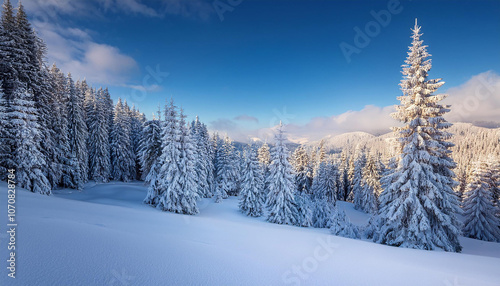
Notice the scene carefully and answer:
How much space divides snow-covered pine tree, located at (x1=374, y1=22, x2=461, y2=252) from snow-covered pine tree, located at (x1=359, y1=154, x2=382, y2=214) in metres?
30.6

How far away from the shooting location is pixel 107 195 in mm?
25625

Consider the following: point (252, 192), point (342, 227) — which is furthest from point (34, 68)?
point (342, 227)

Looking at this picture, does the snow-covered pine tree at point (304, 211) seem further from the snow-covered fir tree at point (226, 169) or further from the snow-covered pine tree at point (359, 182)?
the snow-covered pine tree at point (359, 182)

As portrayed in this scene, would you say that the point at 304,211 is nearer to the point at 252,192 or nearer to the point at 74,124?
the point at 252,192

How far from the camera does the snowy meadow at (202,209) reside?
404 cm

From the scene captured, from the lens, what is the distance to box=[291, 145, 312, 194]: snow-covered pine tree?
51619 mm

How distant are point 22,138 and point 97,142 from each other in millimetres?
22206

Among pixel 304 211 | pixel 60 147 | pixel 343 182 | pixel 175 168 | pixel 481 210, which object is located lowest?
pixel 343 182

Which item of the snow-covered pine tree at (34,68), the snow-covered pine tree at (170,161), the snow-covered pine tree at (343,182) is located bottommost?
the snow-covered pine tree at (343,182)

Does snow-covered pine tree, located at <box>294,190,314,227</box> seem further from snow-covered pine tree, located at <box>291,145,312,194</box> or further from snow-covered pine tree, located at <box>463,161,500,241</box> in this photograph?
snow-covered pine tree, located at <box>291,145,312,194</box>

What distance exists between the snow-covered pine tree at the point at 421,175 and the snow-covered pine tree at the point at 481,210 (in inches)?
669

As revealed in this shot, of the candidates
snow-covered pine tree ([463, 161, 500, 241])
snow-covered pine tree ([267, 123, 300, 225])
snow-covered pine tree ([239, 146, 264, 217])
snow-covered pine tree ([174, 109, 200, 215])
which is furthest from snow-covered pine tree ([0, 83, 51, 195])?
snow-covered pine tree ([463, 161, 500, 241])

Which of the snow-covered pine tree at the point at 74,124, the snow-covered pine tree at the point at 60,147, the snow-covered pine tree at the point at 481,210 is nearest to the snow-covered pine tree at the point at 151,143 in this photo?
the snow-covered pine tree at the point at 60,147

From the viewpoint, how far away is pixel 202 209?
27422mm
